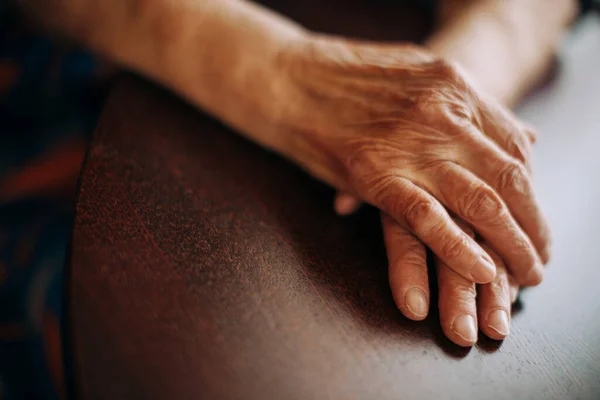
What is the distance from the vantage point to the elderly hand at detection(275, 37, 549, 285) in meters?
0.51

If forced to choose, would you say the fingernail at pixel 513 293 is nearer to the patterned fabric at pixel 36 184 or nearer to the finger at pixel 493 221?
the finger at pixel 493 221

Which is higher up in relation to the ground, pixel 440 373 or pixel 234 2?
pixel 234 2

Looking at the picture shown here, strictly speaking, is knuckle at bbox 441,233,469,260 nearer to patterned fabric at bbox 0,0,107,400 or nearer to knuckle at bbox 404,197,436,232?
knuckle at bbox 404,197,436,232

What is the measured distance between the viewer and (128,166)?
0.53 meters

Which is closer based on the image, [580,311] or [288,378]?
[288,378]

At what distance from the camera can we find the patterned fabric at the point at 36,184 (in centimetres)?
69

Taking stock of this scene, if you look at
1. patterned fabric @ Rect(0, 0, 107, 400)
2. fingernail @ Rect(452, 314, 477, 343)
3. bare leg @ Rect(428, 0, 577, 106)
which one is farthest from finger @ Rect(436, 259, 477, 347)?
patterned fabric @ Rect(0, 0, 107, 400)

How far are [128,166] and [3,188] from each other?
0.34m

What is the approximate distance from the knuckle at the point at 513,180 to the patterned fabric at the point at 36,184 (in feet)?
2.09

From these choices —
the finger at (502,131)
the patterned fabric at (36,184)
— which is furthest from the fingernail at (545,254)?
the patterned fabric at (36,184)

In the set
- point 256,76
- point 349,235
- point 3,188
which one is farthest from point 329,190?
point 3,188

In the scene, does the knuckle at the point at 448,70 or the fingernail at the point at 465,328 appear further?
the knuckle at the point at 448,70

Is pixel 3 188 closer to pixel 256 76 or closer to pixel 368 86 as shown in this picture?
pixel 256 76

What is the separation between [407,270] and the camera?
1.59 feet
